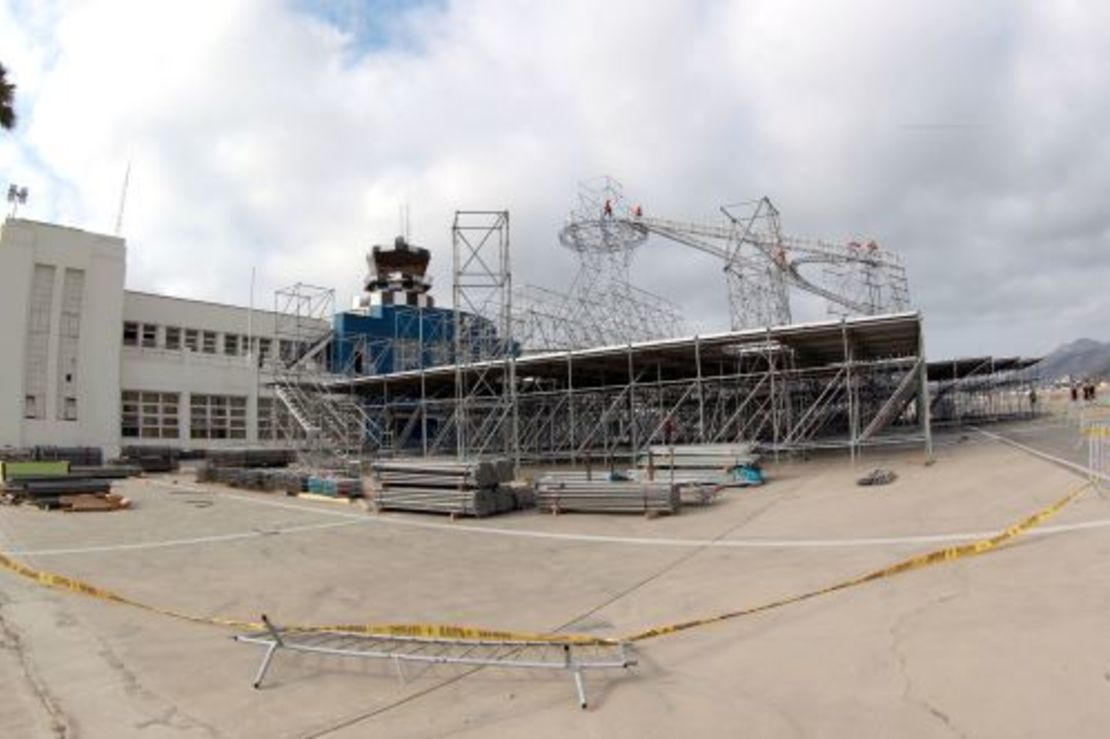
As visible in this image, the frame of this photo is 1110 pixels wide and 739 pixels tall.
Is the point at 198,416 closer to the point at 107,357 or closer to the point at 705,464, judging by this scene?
the point at 107,357

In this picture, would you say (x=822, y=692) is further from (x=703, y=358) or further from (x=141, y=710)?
(x=703, y=358)

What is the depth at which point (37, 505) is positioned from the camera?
71.3 feet

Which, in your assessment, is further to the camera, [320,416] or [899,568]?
[320,416]

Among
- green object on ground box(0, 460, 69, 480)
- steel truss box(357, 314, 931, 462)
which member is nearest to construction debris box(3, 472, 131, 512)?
green object on ground box(0, 460, 69, 480)

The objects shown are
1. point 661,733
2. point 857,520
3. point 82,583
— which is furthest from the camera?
point 857,520

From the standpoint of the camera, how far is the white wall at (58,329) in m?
39.2

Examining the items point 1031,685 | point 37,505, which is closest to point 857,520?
point 1031,685

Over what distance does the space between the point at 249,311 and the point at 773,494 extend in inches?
1571

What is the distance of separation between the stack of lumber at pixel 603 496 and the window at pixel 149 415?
107 ft

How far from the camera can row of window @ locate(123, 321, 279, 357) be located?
45.8m

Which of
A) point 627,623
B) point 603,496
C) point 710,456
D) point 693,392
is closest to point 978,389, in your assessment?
point 693,392

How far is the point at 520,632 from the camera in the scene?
8555 mm

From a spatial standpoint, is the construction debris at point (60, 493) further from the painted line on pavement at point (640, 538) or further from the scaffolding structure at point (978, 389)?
the scaffolding structure at point (978, 389)

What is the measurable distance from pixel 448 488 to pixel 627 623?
11594 mm
